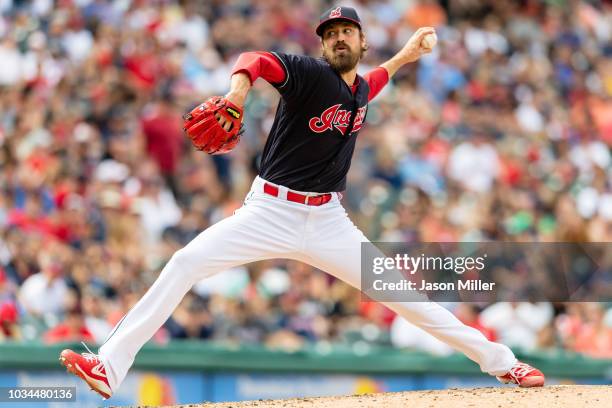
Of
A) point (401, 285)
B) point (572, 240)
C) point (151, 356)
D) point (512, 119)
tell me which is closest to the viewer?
point (401, 285)

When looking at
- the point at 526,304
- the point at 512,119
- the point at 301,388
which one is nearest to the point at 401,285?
the point at 301,388

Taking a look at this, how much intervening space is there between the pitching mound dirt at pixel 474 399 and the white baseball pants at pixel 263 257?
217 mm

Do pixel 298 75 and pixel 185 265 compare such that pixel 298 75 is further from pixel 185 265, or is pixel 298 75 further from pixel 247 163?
pixel 247 163

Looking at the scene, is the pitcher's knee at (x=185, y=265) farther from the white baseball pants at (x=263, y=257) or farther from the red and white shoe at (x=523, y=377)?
→ the red and white shoe at (x=523, y=377)

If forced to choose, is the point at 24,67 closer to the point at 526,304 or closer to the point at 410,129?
the point at 410,129

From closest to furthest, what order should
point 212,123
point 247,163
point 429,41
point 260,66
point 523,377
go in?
point 212,123 < point 260,66 < point 523,377 < point 429,41 < point 247,163

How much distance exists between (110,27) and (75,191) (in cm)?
233

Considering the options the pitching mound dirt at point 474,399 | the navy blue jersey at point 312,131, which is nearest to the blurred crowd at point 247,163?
the pitching mound dirt at point 474,399

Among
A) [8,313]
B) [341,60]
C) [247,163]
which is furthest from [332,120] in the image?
[247,163]

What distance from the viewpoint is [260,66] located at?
501 centimetres

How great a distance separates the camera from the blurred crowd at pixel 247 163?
8.65 m

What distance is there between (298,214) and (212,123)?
2.61 ft

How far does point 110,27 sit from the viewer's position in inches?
431

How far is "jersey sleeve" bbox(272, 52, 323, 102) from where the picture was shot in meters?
5.20
